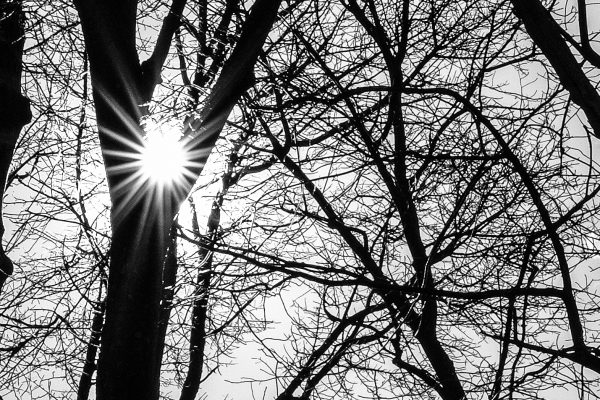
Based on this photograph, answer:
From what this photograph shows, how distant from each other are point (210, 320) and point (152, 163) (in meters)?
3.65

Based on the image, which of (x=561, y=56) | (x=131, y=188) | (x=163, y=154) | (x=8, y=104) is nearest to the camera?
(x=561, y=56)

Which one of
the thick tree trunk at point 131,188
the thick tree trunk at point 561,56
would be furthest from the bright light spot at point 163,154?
the thick tree trunk at point 561,56

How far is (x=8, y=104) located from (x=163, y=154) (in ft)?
6.48

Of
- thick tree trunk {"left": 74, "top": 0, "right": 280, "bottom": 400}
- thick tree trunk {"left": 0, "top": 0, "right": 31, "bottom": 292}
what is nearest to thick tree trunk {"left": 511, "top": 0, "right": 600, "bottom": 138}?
thick tree trunk {"left": 74, "top": 0, "right": 280, "bottom": 400}

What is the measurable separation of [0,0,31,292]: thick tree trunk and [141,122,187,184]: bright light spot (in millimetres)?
1813

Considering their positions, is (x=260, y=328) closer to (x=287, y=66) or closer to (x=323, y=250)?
(x=323, y=250)

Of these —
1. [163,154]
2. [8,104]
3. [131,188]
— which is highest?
[8,104]

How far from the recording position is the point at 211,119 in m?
2.63

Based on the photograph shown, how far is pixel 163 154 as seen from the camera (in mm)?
2773

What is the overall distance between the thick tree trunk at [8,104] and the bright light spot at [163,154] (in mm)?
1813

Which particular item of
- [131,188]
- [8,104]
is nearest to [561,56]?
[131,188]

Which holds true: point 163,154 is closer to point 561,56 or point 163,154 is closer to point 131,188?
point 131,188

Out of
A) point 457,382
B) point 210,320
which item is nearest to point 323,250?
point 457,382

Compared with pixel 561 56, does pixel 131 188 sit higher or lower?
higher
